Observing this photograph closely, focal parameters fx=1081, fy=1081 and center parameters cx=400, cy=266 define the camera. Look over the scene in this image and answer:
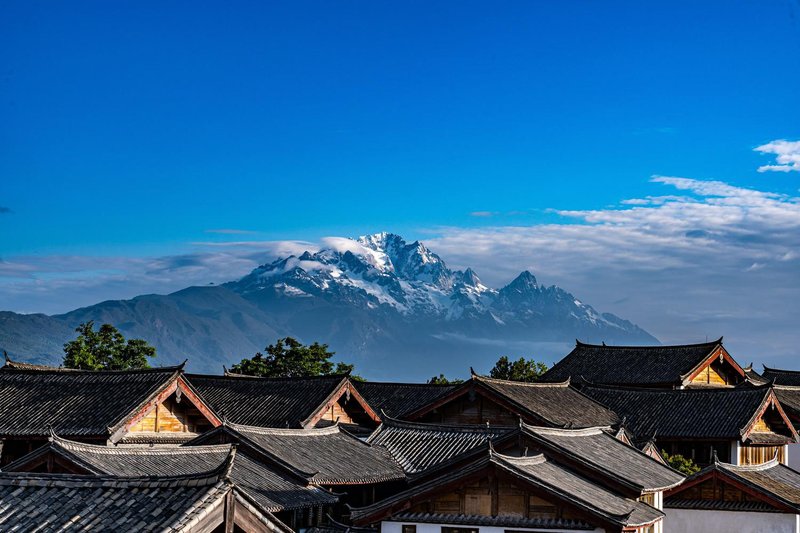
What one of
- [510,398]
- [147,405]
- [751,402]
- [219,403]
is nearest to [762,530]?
[510,398]

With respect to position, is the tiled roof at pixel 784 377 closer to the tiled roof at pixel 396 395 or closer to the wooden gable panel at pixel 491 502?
the tiled roof at pixel 396 395

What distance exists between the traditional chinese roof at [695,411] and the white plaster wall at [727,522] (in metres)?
11.4

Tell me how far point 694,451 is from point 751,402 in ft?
A: 12.9

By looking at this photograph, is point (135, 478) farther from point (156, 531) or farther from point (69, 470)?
point (69, 470)

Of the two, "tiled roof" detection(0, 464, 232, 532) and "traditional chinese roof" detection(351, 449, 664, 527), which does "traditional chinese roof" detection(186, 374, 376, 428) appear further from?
"tiled roof" detection(0, 464, 232, 532)

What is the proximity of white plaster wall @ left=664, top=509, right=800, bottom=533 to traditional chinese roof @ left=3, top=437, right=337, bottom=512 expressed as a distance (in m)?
13.7

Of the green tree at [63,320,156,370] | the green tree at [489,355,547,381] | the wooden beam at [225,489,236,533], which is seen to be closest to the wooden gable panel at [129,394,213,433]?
the wooden beam at [225,489,236,533]

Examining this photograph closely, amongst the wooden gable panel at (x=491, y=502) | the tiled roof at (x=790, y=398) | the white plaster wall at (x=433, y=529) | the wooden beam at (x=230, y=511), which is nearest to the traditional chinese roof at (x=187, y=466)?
the white plaster wall at (x=433, y=529)

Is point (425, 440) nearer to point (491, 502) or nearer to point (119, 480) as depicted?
point (491, 502)

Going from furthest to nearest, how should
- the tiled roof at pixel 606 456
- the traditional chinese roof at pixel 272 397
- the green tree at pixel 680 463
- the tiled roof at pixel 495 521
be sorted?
the traditional chinese roof at pixel 272 397 → the green tree at pixel 680 463 → the tiled roof at pixel 606 456 → the tiled roof at pixel 495 521

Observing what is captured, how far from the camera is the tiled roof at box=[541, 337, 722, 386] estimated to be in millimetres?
66688

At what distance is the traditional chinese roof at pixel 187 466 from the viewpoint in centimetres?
3497

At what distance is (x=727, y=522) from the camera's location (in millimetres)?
42562

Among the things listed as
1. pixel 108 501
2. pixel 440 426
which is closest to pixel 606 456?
pixel 440 426
